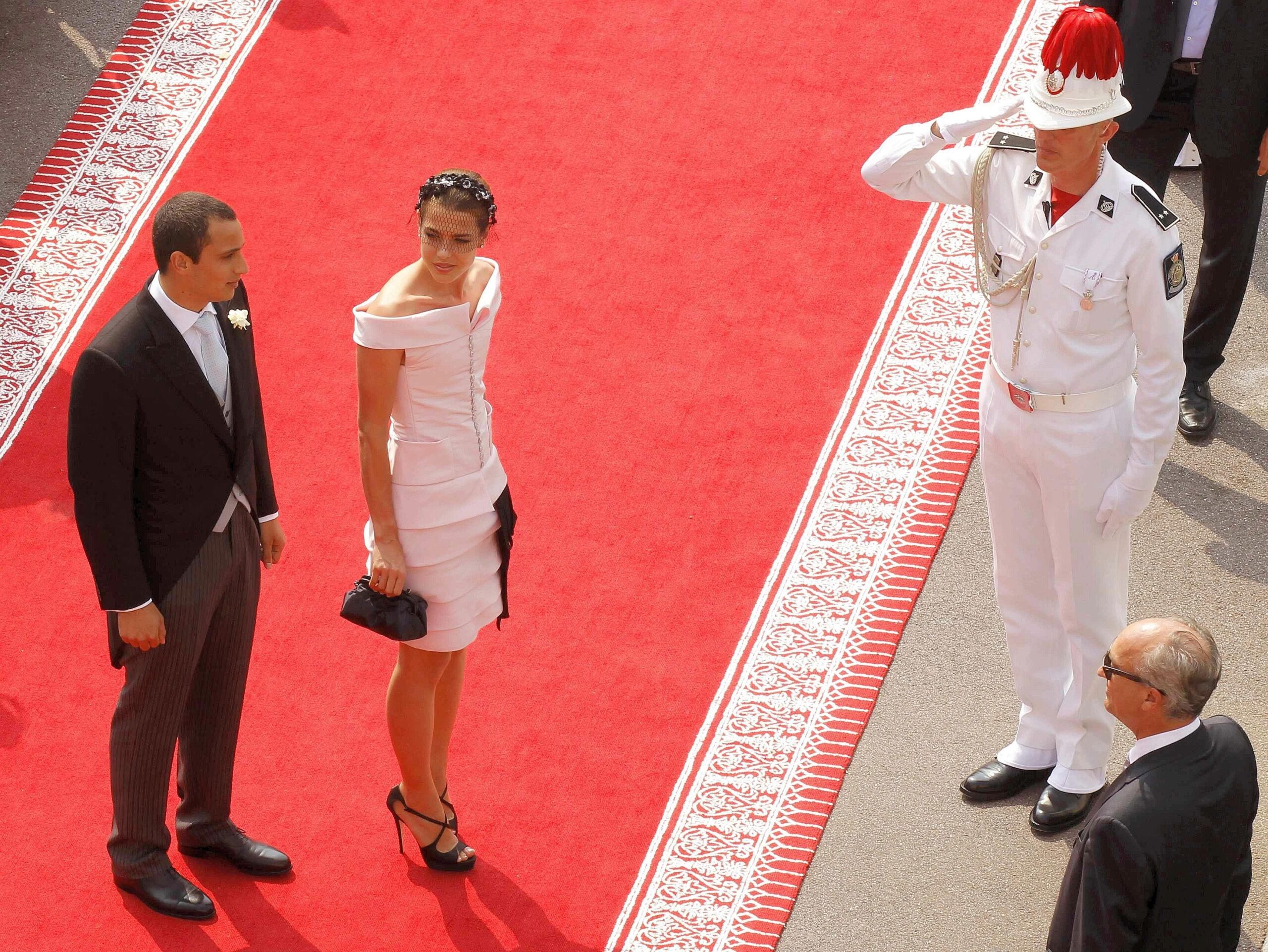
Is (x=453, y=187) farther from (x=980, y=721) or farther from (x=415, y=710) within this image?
(x=980, y=721)

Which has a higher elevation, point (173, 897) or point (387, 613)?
point (387, 613)

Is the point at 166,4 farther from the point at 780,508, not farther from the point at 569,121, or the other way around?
the point at 780,508

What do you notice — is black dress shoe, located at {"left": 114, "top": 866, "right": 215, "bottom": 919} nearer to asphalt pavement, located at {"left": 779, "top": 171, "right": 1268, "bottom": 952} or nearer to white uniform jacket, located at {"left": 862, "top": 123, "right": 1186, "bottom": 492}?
asphalt pavement, located at {"left": 779, "top": 171, "right": 1268, "bottom": 952}

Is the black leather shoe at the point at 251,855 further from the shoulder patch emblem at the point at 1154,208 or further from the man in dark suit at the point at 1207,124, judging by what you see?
the man in dark suit at the point at 1207,124

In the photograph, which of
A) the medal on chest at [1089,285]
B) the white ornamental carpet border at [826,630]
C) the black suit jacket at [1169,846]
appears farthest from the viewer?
the white ornamental carpet border at [826,630]

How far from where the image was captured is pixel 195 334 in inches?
149

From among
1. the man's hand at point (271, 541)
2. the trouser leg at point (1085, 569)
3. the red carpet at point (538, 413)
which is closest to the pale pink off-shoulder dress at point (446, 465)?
the man's hand at point (271, 541)

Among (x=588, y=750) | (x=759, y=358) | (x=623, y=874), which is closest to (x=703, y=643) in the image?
(x=588, y=750)

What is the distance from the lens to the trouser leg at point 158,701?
155 inches

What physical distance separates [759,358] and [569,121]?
1497 mm

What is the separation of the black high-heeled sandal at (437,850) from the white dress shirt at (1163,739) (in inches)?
72.8

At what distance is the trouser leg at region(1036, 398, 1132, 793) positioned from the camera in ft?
12.7

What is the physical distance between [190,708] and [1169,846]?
2422 mm

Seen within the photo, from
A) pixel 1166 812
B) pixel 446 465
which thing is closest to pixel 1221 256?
pixel 1166 812
